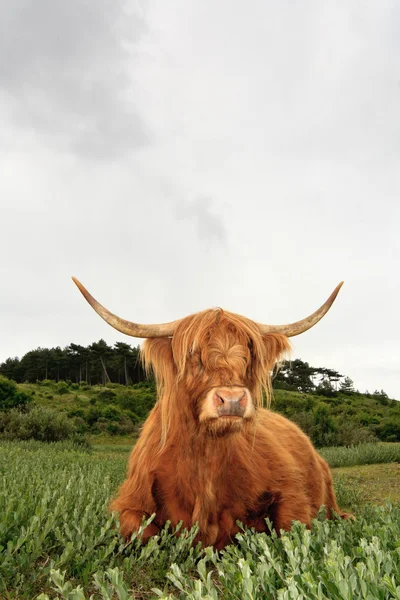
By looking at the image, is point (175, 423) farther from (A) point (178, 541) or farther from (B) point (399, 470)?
(B) point (399, 470)

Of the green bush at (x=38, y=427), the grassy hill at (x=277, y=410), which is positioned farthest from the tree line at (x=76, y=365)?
the green bush at (x=38, y=427)

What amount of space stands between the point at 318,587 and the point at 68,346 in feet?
257

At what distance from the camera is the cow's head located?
3660mm

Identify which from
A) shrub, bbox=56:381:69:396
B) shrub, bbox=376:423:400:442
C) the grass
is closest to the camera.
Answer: the grass

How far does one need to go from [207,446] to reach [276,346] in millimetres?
1126

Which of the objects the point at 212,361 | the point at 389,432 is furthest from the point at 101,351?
the point at 212,361

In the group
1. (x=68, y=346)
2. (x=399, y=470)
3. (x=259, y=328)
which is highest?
(x=68, y=346)

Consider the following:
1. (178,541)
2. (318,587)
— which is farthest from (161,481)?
(318,587)

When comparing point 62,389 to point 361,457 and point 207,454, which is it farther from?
point 207,454

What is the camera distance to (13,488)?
4973 millimetres

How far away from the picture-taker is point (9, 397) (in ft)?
98.1

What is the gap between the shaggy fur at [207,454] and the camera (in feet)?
13.0

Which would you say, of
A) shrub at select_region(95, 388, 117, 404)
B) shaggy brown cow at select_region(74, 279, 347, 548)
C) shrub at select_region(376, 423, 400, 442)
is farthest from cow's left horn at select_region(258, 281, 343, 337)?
shrub at select_region(95, 388, 117, 404)

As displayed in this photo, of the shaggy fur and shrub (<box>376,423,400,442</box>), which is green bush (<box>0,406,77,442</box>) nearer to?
the shaggy fur
